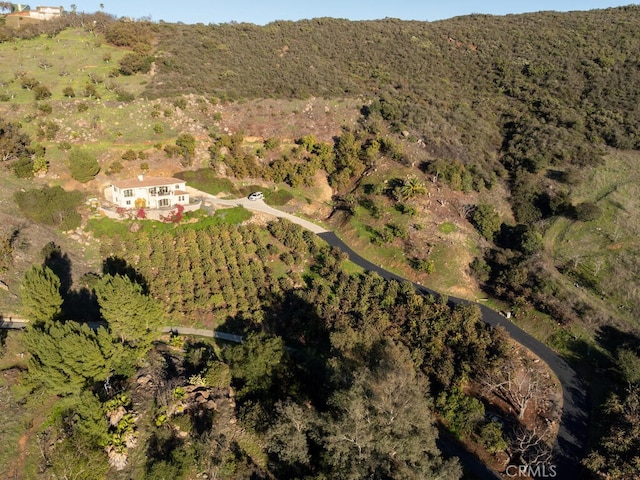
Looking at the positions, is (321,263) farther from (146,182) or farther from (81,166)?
(81,166)

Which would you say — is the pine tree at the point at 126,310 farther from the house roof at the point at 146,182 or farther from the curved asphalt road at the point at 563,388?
the curved asphalt road at the point at 563,388

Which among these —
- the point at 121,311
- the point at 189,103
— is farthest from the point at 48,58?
the point at 121,311

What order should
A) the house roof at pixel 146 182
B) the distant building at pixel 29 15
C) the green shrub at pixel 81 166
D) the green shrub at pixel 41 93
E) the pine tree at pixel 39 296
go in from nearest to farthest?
the pine tree at pixel 39 296
the house roof at pixel 146 182
the green shrub at pixel 81 166
the green shrub at pixel 41 93
the distant building at pixel 29 15

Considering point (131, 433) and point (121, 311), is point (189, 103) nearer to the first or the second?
point (121, 311)

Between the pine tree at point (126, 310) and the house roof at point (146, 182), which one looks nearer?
the pine tree at point (126, 310)

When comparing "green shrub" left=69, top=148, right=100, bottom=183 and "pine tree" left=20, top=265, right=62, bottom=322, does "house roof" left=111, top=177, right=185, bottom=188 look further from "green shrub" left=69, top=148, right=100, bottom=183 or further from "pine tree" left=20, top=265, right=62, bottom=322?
"pine tree" left=20, top=265, right=62, bottom=322

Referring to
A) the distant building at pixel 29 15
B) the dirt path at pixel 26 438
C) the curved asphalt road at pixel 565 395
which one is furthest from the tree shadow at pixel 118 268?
the distant building at pixel 29 15

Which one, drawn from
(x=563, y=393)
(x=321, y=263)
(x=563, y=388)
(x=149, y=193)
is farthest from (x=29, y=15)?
(x=563, y=393)
